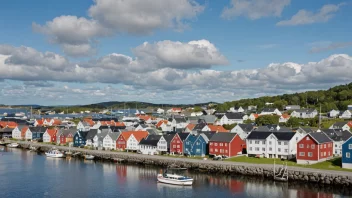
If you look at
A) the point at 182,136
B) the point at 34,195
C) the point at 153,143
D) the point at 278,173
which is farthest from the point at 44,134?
the point at 278,173

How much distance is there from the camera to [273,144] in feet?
190

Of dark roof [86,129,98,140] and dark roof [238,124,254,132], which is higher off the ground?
dark roof [238,124,254,132]

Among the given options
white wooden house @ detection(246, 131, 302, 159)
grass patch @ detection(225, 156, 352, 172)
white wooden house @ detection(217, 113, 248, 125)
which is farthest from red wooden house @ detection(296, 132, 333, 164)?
white wooden house @ detection(217, 113, 248, 125)

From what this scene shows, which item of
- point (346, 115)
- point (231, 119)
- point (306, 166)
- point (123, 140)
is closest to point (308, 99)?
point (346, 115)

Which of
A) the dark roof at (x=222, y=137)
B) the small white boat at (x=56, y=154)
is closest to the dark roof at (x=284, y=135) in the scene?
the dark roof at (x=222, y=137)

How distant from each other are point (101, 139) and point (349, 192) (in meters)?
53.2

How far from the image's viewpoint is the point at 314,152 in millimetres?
51844

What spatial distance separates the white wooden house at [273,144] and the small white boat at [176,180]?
17.5 metres

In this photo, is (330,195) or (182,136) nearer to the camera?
(330,195)

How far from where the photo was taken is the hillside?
151 metres

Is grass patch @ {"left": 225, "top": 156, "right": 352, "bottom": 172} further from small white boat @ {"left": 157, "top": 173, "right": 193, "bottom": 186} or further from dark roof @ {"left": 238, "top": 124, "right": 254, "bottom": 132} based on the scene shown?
dark roof @ {"left": 238, "top": 124, "right": 254, "bottom": 132}

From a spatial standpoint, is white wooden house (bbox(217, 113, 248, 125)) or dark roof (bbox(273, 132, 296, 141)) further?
white wooden house (bbox(217, 113, 248, 125))

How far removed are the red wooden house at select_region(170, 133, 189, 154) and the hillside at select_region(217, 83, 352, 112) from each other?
8869 cm

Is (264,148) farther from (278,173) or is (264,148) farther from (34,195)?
(34,195)
